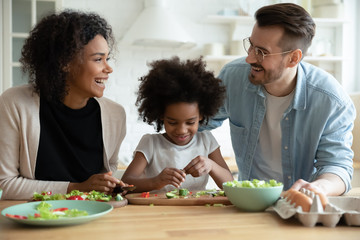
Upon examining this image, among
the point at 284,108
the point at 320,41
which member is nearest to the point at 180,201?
the point at 284,108

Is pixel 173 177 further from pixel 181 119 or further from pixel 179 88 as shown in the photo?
pixel 179 88

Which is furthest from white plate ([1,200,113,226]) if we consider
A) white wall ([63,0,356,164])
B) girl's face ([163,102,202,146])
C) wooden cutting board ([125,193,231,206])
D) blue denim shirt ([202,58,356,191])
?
white wall ([63,0,356,164])

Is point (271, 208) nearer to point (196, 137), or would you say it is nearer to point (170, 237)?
point (170, 237)

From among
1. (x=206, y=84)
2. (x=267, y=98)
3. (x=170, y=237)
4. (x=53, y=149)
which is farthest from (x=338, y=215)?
(x=53, y=149)

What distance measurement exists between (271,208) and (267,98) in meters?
0.82

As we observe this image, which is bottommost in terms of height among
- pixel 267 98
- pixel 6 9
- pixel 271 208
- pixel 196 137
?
pixel 271 208

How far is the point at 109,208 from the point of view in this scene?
1.26 m

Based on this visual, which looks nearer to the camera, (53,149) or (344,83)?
(53,149)

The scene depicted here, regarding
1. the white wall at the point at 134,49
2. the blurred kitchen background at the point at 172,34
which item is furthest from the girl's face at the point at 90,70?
the white wall at the point at 134,49

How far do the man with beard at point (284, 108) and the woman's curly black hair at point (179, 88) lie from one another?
A: 0.22 meters

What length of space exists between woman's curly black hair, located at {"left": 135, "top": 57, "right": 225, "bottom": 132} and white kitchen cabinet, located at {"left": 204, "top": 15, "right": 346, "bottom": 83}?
7.66 feet

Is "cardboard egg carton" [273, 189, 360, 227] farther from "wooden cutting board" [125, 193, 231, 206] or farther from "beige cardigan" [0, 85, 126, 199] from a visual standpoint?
"beige cardigan" [0, 85, 126, 199]

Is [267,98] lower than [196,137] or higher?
higher

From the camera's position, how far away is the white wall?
4266 millimetres
